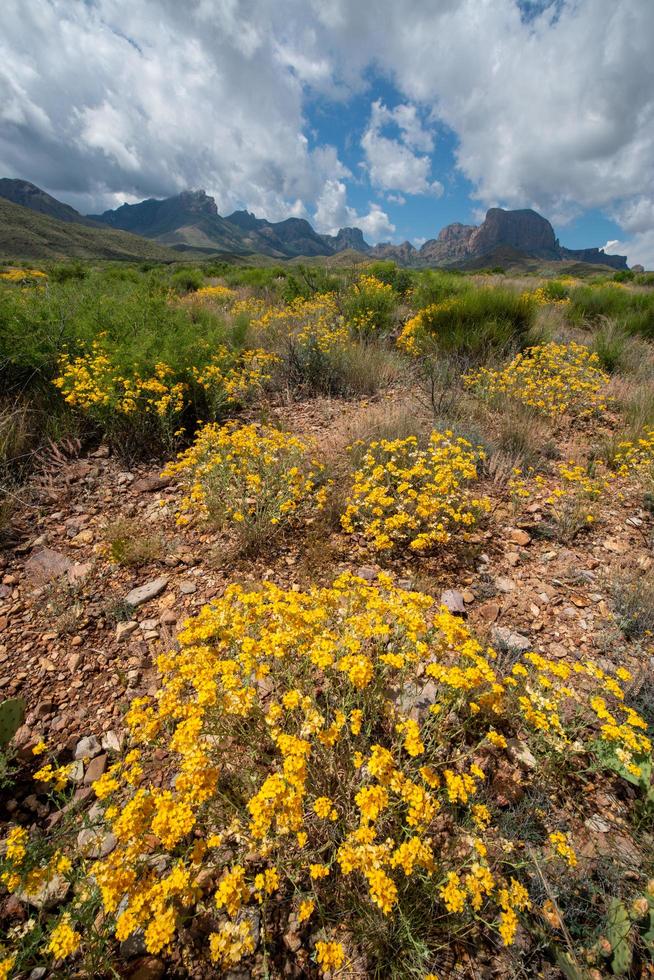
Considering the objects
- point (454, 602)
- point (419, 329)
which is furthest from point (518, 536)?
point (419, 329)

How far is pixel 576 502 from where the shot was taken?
3.61m

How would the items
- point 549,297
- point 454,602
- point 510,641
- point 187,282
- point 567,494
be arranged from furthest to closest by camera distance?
1. point 187,282
2. point 549,297
3. point 567,494
4. point 454,602
5. point 510,641

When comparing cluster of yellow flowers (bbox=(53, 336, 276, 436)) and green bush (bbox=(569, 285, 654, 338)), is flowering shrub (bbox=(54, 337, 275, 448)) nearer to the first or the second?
cluster of yellow flowers (bbox=(53, 336, 276, 436))

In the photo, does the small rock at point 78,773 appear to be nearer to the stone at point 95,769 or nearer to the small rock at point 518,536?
the stone at point 95,769

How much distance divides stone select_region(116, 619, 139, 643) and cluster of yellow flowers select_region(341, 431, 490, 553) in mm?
1632

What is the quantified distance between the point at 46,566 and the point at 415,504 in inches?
118

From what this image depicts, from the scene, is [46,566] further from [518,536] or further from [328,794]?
[518,536]

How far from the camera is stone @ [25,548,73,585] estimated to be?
117 inches

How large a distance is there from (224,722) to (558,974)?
1.50 metres

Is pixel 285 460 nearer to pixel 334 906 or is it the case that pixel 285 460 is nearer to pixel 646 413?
pixel 334 906

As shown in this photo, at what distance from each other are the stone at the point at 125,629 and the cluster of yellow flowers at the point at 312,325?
4661mm

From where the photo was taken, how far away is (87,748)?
208 cm

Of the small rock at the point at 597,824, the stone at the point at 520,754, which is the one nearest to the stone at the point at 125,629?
the stone at the point at 520,754

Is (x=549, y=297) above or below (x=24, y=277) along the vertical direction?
above
